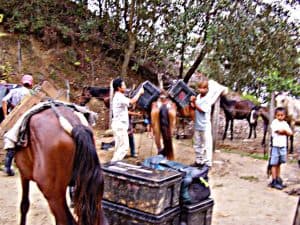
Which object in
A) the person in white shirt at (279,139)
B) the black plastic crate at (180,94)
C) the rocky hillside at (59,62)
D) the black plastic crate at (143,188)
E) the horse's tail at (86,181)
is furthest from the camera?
the rocky hillside at (59,62)

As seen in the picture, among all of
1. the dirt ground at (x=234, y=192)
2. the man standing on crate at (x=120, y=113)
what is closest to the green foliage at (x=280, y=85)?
the dirt ground at (x=234, y=192)

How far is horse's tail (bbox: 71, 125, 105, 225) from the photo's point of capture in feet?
10.3

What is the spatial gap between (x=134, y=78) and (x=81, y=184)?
34.9 ft

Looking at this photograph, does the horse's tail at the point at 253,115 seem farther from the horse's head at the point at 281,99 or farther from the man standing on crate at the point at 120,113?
the man standing on crate at the point at 120,113

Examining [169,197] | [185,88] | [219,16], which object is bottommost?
[169,197]

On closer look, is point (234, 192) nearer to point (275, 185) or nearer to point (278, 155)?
point (275, 185)

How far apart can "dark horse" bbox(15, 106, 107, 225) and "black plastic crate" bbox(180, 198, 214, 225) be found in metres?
0.84

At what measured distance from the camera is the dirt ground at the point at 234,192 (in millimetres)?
4887

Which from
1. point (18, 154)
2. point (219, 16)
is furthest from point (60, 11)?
point (18, 154)

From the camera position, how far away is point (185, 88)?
22.2 feet

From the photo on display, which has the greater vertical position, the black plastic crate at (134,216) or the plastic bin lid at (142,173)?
the plastic bin lid at (142,173)

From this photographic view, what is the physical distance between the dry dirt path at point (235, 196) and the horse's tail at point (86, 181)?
5.35ft

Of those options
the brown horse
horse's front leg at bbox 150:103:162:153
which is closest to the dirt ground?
the brown horse

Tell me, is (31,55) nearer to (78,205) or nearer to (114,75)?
(114,75)
